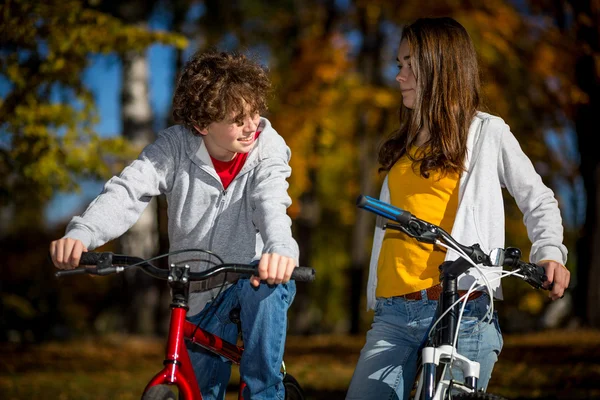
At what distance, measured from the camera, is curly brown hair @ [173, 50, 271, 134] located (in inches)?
145

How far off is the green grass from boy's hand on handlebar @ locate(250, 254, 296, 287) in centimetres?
544

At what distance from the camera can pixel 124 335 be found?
1639cm

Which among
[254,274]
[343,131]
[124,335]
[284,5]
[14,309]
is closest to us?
[254,274]

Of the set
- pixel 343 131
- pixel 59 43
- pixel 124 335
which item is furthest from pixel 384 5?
pixel 59 43

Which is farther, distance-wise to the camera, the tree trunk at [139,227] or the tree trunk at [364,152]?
the tree trunk at [364,152]

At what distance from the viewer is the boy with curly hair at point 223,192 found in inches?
141

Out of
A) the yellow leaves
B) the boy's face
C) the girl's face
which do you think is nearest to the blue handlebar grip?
the boy's face

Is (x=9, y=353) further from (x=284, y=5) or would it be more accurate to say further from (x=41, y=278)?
(x=284, y=5)

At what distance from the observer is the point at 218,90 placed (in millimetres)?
3684

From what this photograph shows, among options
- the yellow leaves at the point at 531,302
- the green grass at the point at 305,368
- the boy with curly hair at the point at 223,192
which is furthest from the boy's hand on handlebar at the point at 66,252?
the yellow leaves at the point at 531,302

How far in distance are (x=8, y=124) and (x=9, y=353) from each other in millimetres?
5315

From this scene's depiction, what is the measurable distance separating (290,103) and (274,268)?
Result: 14.8 meters

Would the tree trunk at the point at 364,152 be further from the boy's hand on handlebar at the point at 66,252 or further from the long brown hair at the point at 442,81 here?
the boy's hand on handlebar at the point at 66,252

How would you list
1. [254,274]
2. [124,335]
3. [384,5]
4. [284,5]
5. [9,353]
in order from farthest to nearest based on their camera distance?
[384,5] → [284,5] → [124,335] → [9,353] → [254,274]
